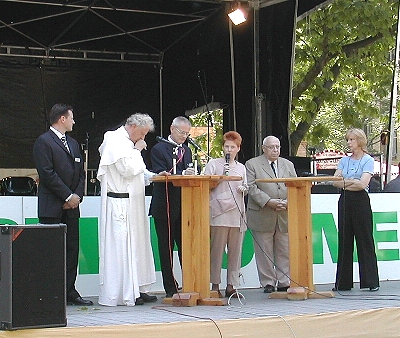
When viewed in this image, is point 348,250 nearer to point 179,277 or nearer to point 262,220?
point 262,220

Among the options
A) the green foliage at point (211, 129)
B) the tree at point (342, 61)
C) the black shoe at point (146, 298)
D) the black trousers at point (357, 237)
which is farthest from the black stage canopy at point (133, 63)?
the black shoe at point (146, 298)

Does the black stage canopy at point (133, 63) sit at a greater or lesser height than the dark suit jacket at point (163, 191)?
greater

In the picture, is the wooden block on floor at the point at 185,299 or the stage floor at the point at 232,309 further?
the wooden block on floor at the point at 185,299

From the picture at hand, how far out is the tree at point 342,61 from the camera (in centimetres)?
1484

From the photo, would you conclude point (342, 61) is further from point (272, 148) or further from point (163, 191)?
point (163, 191)

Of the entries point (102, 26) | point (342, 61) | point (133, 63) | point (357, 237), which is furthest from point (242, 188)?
point (342, 61)

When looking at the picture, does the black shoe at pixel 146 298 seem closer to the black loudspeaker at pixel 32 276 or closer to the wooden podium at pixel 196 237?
the wooden podium at pixel 196 237

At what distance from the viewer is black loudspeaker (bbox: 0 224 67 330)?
16.2 feet

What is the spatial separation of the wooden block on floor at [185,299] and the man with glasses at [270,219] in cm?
127

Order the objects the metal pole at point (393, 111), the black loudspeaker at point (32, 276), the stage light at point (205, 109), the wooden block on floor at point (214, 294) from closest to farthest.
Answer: the black loudspeaker at point (32, 276)
the wooden block on floor at point (214, 294)
the metal pole at point (393, 111)
the stage light at point (205, 109)

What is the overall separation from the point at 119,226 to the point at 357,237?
8.29ft

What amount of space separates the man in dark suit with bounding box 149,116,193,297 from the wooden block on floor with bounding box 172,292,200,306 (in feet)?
1.07

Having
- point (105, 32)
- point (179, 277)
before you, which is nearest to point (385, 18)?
point (105, 32)

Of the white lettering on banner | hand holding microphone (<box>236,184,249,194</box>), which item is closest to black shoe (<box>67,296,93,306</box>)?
the white lettering on banner
